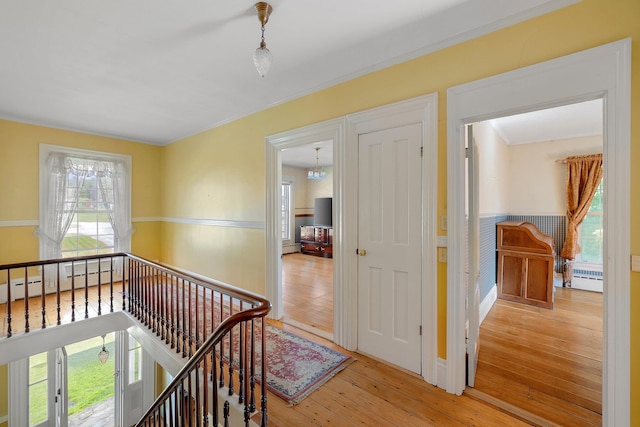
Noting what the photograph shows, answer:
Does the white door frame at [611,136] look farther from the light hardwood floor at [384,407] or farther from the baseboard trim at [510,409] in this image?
the light hardwood floor at [384,407]

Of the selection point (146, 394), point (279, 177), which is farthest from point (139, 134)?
point (146, 394)

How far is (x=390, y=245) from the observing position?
250 cm

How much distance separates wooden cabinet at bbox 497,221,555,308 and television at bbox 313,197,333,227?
4531 mm

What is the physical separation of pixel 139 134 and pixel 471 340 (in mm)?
5826

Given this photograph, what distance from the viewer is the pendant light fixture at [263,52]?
172cm

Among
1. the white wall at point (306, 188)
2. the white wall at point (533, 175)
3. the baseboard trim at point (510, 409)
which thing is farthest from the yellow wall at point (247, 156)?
the white wall at point (306, 188)

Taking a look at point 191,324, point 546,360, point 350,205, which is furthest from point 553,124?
point 191,324

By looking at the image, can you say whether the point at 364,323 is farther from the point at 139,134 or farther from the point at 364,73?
the point at 139,134

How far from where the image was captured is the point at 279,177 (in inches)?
140

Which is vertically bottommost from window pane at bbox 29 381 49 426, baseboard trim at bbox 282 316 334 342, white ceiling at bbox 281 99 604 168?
window pane at bbox 29 381 49 426

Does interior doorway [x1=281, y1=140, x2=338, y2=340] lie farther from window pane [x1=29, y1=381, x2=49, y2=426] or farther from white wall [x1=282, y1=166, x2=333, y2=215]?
window pane [x1=29, y1=381, x2=49, y2=426]

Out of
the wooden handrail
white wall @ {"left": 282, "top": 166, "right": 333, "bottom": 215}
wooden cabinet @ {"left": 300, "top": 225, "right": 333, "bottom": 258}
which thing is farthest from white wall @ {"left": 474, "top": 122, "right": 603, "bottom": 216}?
white wall @ {"left": 282, "top": 166, "right": 333, "bottom": 215}

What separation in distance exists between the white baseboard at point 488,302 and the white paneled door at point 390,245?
1710 millimetres

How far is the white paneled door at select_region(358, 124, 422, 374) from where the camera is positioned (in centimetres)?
236
